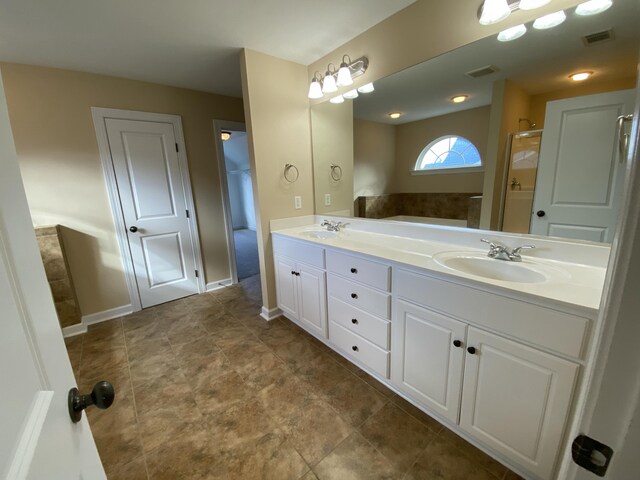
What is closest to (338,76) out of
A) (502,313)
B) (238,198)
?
(502,313)

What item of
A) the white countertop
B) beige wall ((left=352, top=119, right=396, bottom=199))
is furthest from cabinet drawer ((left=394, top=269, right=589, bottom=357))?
beige wall ((left=352, top=119, right=396, bottom=199))

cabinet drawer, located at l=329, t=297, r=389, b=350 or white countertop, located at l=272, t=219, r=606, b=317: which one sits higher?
white countertop, located at l=272, t=219, r=606, b=317

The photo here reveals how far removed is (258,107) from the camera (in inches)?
Answer: 88.4

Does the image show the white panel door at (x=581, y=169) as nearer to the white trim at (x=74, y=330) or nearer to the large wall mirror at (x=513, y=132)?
the large wall mirror at (x=513, y=132)

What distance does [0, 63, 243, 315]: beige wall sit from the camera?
7.33ft

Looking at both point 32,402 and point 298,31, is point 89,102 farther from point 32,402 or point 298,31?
point 32,402

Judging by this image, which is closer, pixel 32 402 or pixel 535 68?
pixel 32 402

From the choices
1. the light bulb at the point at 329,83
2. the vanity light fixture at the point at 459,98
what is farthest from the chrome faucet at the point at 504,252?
the light bulb at the point at 329,83

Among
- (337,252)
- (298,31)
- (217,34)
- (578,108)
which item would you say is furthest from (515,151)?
(217,34)

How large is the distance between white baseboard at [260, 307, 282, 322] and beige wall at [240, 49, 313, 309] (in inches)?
1.6

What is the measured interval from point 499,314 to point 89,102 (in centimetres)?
348

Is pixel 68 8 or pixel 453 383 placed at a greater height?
pixel 68 8

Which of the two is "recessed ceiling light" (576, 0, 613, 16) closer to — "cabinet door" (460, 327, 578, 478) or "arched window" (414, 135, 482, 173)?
"arched window" (414, 135, 482, 173)

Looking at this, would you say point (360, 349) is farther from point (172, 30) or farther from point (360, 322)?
point (172, 30)
